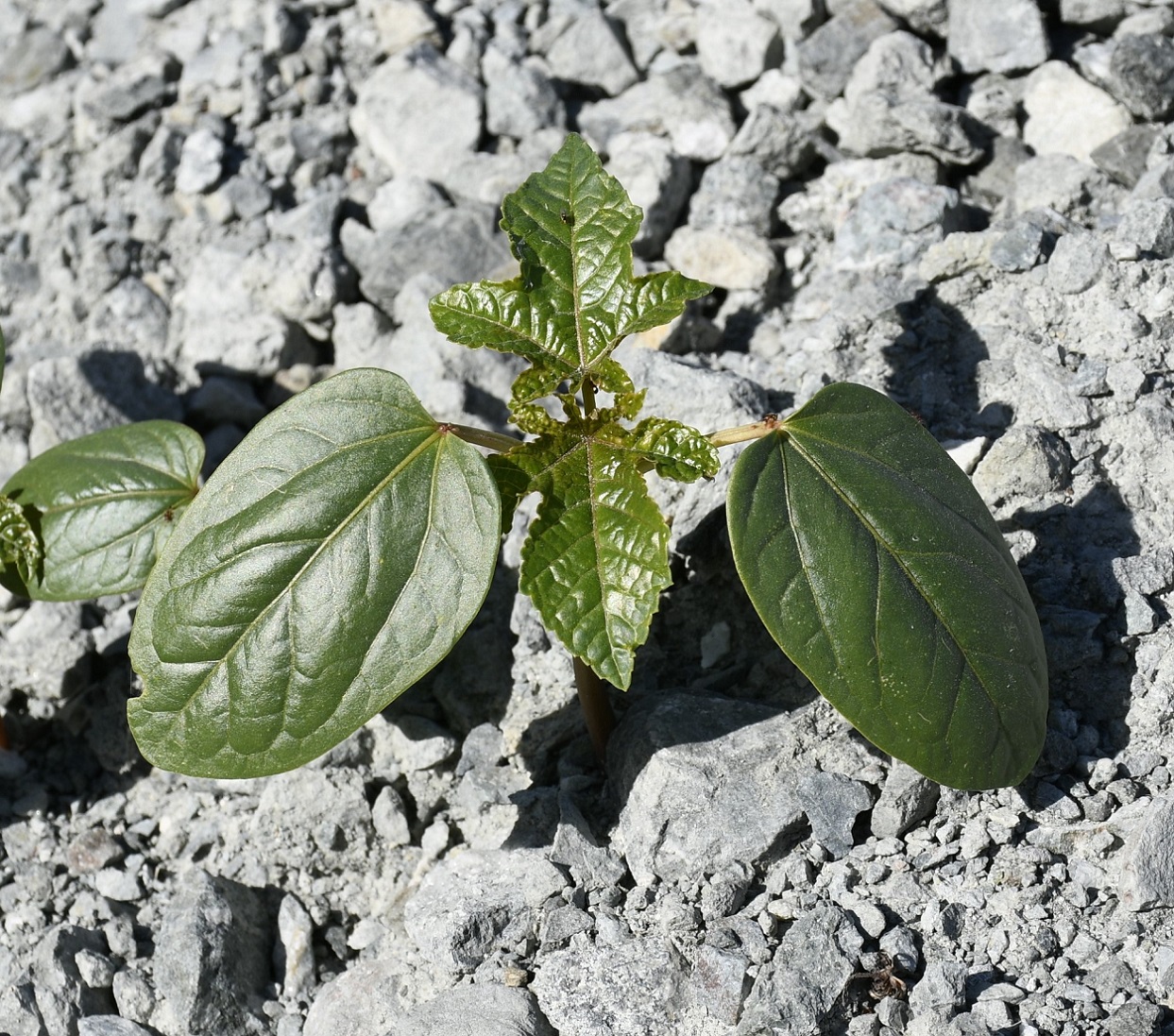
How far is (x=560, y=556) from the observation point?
220cm

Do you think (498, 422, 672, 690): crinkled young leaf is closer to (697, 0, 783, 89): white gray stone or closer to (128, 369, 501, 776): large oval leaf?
(128, 369, 501, 776): large oval leaf

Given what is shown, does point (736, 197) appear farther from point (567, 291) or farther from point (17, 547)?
point (17, 547)

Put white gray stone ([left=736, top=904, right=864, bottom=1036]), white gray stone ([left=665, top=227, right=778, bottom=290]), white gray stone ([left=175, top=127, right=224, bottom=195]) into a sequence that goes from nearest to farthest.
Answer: white gray stone ([left=736, top=904, right=864, bottom=1036]) → white gray stone ([left=665, top=227, right=778, bottom=290]) → white gray stone ([left=175, top=127, right=224, bottom=195])

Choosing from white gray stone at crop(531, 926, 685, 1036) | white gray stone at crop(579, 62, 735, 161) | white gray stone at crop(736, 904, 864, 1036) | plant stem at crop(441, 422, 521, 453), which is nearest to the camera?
white gray stone at crop(736, 904, 864, 1036)

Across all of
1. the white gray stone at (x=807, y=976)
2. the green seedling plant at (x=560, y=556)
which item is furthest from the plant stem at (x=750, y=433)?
the white gray stone at (x=807, y=976)

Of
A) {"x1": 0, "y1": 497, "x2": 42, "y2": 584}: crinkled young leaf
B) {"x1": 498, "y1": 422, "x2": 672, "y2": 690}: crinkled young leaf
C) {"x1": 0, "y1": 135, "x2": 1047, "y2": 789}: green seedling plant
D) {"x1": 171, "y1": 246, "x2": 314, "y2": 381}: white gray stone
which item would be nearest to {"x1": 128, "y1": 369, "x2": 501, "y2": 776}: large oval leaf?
{"x1": 0, "y1": 135, "x2": 1047, "y2": 789}: green seedling plant

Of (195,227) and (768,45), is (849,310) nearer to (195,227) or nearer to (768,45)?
(768,45)

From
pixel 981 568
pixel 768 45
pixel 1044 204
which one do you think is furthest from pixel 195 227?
pixel 981 568

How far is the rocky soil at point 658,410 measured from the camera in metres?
2.29

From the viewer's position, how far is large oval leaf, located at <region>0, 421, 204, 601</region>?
9.06 ft

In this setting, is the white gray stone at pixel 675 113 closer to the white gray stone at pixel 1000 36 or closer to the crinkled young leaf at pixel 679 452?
the white gray stone at pixel 1000 36

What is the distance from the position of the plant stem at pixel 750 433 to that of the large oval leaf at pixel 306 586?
0.43m

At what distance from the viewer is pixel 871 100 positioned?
349cm

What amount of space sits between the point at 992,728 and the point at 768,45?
2447 millimetres
